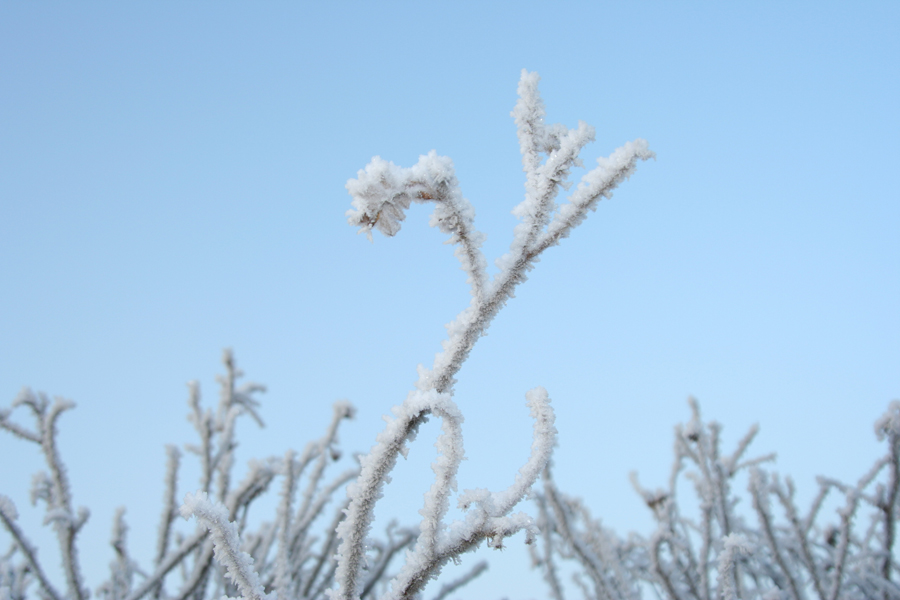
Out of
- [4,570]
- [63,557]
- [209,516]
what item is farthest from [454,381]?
[4,570]

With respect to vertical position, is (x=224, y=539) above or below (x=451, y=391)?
below

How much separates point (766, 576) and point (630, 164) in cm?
316

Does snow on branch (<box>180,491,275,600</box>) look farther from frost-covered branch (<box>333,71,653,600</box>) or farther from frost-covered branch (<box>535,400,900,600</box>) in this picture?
frost-covered branch (<box>535,400,900,600</box>)

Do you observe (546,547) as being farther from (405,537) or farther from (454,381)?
(454,381)

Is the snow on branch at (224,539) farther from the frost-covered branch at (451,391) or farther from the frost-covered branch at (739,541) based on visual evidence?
the frost-covered branch at (739,541)

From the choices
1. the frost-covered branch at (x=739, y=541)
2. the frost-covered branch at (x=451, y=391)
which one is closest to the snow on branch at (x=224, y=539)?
the frost-covered branch at (x=451, y=391)

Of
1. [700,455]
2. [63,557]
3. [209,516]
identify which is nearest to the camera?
[209,516]

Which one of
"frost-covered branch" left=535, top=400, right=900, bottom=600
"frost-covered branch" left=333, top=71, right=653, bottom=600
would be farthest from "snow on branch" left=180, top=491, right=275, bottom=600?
"frost-covered branch" left=535, top=400, right=900, bottom=600

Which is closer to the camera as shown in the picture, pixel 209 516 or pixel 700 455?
pixel 209 516

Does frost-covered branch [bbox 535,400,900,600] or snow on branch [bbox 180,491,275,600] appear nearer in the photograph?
snow on branch [bbox 180,491,275,600]

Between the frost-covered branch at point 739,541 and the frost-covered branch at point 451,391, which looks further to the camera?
the frost-covered branch at point 739,541

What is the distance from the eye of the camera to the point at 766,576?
3203mm

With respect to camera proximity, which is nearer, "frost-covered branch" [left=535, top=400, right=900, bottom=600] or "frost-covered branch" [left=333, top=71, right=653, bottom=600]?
"frost-covered branch" [left=333, top=71, right=653, bottom=600]

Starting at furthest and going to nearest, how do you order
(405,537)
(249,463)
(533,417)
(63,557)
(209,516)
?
(405,537), (249,463), (63,557), (533,417), (209,516)
